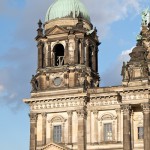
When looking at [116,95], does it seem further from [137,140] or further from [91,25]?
[91,25]

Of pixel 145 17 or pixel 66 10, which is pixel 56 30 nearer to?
pixel 66 10

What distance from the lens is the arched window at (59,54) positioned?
5835 cm

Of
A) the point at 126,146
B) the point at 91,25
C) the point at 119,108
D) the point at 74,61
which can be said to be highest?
the point at 91,25

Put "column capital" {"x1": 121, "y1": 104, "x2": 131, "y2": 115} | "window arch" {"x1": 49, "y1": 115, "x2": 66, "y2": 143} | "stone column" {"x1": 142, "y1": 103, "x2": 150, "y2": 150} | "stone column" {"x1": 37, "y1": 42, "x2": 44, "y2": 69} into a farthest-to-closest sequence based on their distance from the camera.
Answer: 1. "stone column" {"x1": 37, "y1": 42, "x2": 44, "y2": 69}
2. "window arch" {"x1": 49, "y1": 115, "x2": 66, "y2": 143}
3. "column capital" {"x1": 121, "y1": 104, "x2": 131, "y2": 115}
4. "stone column" {"x1": 142, "y1": 103, "x2": 150, "y2": 150}

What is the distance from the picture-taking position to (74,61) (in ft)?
186

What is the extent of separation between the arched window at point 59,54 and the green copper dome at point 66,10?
10.0 feet

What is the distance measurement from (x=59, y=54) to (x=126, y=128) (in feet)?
38.7

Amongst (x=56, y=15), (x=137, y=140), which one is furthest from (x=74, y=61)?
(x=137, y=140)

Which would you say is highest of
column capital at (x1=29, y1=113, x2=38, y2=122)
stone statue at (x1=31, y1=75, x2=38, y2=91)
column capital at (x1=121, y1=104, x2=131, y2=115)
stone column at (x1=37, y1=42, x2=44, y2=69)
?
stone column at (x1=37, y1=42, x2=44, y2=69)

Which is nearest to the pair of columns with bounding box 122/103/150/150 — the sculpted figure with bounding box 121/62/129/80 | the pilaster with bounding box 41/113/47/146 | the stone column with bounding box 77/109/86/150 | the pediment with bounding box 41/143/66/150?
the sculpted figure with bounding box 121/62/129/80

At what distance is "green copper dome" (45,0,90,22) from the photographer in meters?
58.9

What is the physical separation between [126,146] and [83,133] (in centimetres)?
452

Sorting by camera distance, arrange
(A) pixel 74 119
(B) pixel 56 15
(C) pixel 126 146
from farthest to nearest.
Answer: (B) pixel 56 15, (A) pixel 74 119, (C) pixel 126 146

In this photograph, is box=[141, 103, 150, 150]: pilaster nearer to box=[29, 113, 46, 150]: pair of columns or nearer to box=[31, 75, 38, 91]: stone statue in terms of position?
box=[29, 113, 46, 150]: pair of columns
